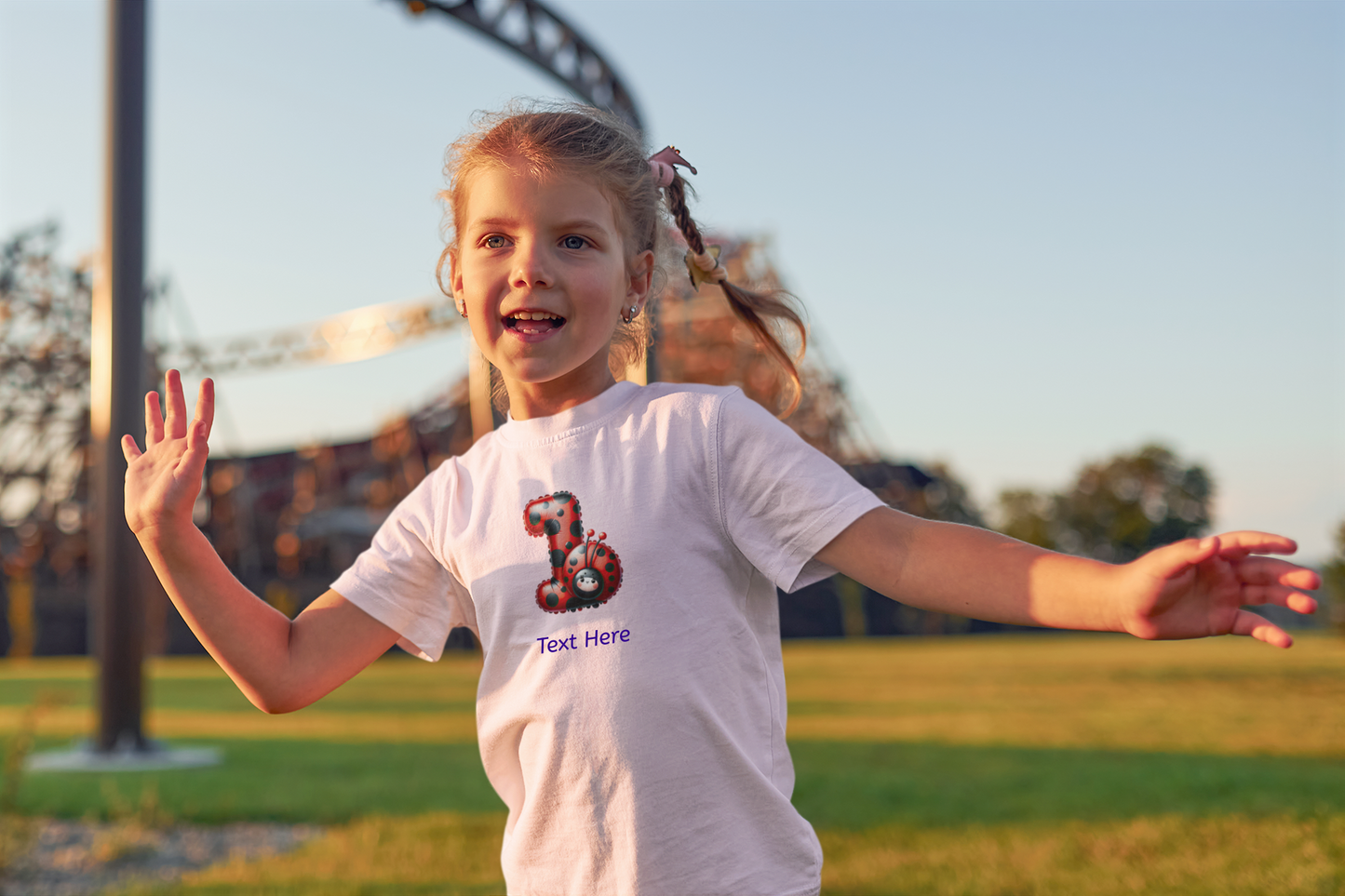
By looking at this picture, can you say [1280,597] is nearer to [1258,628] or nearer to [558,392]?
[1258,628]

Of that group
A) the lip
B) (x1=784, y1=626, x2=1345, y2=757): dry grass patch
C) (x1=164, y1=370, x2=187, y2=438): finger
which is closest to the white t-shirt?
the lip

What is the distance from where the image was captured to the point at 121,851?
4910 millimetres

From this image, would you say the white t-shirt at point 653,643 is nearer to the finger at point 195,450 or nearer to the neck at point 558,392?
the neck at point 558,392

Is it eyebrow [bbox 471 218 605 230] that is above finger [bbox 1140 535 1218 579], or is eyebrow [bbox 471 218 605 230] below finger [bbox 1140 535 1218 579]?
above

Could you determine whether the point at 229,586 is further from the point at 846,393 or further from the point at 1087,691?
the point at 846,393

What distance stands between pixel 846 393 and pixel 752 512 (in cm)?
3567

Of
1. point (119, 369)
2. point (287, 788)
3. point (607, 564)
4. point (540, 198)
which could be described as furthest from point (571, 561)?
point (119, 369)

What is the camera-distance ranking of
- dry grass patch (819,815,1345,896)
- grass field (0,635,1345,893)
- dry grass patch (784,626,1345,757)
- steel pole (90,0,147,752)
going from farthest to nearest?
dry grass patch (784,626,1345,757) → steel pole (90,0,147,752) → grass field (0,635,1345,893) → dry grass patch (819,815,1345,896)

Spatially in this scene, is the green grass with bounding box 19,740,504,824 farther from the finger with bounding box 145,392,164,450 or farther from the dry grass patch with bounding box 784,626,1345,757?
the finger with bounding box 145,392,164,450

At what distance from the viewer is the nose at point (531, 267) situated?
1609 mm

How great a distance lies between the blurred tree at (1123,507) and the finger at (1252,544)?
96.6 feet

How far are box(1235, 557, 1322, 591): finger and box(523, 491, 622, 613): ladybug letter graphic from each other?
79cm

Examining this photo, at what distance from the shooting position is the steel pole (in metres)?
6.98

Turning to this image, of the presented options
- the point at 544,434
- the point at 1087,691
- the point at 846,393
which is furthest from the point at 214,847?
the point at 846,393
